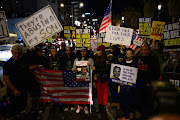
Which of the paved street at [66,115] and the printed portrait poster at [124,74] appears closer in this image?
the printed portrait poster at [124,74]

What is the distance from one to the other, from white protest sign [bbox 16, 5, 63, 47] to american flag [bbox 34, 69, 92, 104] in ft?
3.66

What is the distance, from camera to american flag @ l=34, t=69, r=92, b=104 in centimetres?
526

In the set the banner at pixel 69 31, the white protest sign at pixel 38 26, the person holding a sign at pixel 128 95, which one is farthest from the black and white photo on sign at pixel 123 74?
the banner at pixel 69 31

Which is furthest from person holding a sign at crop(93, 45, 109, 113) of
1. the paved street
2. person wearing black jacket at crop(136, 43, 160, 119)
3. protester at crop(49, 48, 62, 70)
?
protester at crop(49, 48, 62, 70)

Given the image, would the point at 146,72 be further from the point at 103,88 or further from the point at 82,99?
the point at 82,99

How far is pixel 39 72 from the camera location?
529cm

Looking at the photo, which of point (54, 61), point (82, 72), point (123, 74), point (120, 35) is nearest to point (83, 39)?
point (120, 35)

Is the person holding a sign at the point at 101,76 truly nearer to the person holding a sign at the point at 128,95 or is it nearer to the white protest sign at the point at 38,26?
the person holding a sign at the point at 128,95

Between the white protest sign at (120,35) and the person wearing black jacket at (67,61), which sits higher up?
the white protest sign at (120,35)

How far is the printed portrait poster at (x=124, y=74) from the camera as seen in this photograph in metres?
4.61

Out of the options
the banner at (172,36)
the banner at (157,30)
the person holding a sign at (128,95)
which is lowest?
the person holding a sign at (128,95)

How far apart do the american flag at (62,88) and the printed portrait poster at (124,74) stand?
3.40ft

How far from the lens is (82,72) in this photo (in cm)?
515

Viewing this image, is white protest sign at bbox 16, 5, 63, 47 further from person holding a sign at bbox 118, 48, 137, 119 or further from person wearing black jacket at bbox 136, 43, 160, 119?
person wearing black jacket at bbox 136, 43, 160, 119
